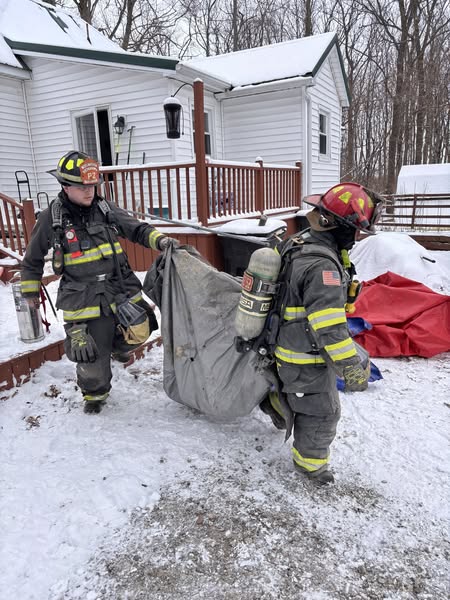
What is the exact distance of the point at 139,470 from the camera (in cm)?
245

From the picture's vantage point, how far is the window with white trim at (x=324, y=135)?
475 inches

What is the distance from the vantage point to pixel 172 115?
8039mm

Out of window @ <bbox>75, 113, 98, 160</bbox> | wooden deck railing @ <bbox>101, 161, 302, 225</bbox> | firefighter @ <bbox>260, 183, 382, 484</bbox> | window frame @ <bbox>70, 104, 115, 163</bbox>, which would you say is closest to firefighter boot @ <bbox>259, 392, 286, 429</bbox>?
firefighter @ <bbox>260, 183, 382, 484</bbox>

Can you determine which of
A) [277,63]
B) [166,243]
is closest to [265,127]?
[277,63]

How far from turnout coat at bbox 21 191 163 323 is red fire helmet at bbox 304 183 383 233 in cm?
149

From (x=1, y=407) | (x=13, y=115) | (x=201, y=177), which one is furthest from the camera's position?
(x=13, y=115)

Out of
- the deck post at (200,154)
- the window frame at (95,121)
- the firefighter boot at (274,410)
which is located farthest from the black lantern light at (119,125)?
the firefighter boot at (274,410)

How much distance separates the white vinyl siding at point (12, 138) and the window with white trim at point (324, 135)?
782cm

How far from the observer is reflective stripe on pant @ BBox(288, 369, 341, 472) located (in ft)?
7.44

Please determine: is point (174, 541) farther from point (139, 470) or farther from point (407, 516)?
point (407, 516)

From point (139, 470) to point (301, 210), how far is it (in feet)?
28.5

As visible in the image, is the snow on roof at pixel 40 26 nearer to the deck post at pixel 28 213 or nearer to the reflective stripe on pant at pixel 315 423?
the deck post at pixel 28 213

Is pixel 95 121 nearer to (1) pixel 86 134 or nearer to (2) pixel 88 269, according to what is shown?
(1) pixel 86 134

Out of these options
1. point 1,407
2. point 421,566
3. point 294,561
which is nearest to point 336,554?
point 294,561
